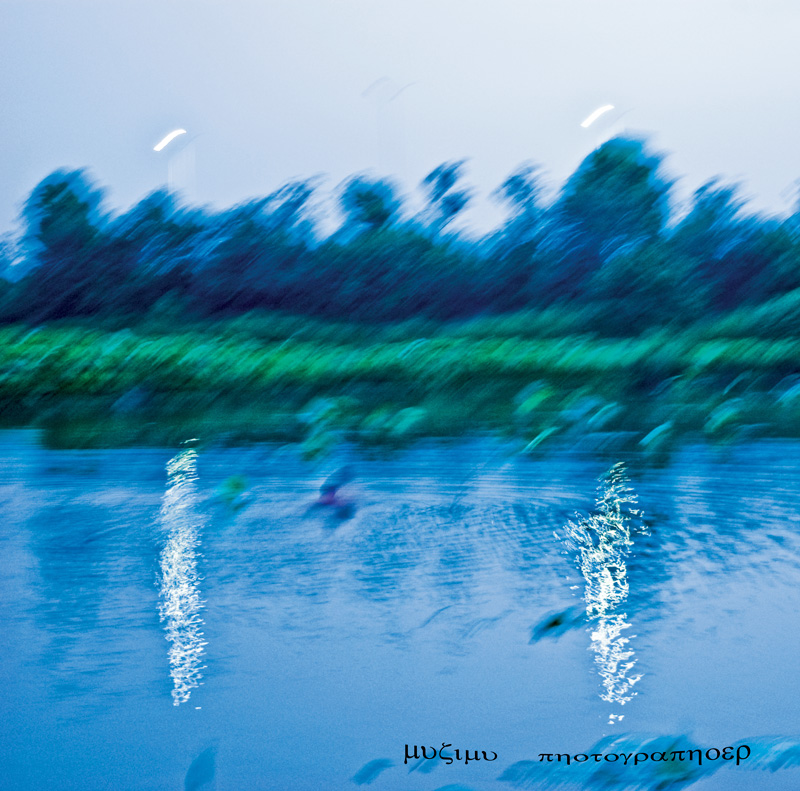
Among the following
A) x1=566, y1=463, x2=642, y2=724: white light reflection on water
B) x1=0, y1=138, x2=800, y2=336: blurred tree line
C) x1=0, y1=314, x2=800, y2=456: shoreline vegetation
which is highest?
x1=0, y1=138, x2=800, y2=336: blurred tree line

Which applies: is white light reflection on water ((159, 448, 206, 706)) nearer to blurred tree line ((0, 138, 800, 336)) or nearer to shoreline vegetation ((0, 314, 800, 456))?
shoreline vegetation ((0, 314, 800, 456))

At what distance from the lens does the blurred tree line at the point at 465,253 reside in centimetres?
146

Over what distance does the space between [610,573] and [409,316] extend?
57 centimetres

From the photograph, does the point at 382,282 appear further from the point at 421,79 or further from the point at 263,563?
the point at 263,563

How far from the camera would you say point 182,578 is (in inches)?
55.6

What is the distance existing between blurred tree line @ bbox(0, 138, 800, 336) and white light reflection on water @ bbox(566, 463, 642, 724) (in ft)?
0.97

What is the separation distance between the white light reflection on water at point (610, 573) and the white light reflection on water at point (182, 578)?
66 cm

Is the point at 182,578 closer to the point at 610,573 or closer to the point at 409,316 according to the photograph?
the point at 409,316

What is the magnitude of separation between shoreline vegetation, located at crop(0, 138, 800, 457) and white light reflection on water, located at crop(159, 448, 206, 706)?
0.08 m

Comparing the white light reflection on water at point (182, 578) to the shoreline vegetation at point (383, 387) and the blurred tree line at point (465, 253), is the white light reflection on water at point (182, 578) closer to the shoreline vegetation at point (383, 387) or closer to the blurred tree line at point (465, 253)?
the shoreline vegetation at point (383, 387)

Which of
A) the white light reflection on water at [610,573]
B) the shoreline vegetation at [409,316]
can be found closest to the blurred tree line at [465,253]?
the shoreline vegetation at [409,316]

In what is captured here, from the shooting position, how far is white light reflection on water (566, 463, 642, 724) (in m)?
1.41

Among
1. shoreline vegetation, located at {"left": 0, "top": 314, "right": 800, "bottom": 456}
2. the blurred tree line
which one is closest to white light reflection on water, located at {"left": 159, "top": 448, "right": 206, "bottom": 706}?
shoreline vegetation, located at {"left": 0, "top": 314, "right": 800, "bottom": 456}

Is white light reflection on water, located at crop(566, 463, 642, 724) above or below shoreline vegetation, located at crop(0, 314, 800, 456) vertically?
below
